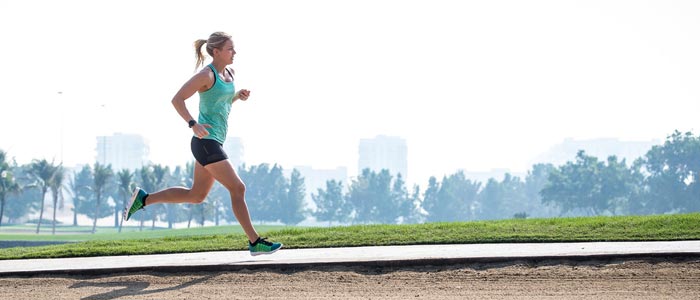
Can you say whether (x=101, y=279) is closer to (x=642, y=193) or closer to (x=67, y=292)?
(x=67, y=292)

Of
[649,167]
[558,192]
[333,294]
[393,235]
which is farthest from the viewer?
[649,167]

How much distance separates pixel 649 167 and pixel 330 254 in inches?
5453

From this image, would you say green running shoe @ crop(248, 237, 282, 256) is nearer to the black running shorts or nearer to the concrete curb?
the concrete curb

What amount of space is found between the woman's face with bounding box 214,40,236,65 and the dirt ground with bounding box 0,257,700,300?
1.86 meters

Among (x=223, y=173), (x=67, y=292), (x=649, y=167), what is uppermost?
(x=649, y=167)

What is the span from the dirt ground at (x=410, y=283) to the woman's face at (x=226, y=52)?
1865 millimetres

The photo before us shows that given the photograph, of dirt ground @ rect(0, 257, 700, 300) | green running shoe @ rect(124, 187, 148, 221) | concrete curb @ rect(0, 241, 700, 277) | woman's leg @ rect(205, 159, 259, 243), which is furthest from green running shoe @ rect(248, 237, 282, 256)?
green running shoe @ rect(124, 187, 148, 221)

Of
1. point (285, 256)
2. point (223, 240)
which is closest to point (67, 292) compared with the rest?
point (285, 256)

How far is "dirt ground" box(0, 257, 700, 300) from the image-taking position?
7.33 meters

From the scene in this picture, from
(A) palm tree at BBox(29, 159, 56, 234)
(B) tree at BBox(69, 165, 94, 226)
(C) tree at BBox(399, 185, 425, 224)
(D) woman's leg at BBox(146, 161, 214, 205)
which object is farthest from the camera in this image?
(C) tree at BBox(399, 185, 425, 224)

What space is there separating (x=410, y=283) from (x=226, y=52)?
2601 millimetres

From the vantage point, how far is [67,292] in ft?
26.3

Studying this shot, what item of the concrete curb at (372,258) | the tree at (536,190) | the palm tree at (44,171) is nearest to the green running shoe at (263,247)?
the concrete curb at (372,258)

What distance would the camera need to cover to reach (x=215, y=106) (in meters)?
8.52
